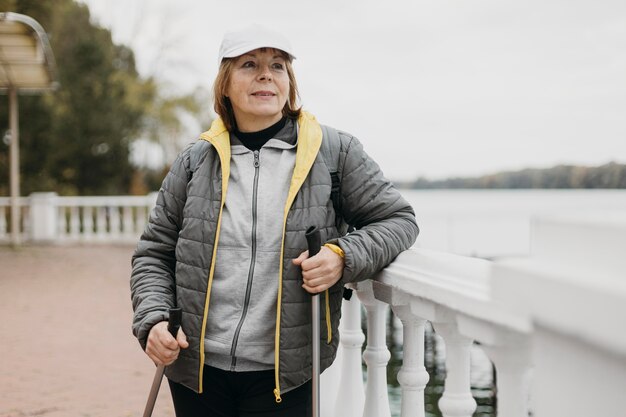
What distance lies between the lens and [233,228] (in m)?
2.17

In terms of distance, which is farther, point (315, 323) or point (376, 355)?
point (376, 355)

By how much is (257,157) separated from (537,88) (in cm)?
4807

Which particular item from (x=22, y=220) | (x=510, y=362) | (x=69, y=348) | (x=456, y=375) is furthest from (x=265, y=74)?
(x=22, y=220)

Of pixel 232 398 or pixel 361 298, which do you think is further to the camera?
pixel 361 298

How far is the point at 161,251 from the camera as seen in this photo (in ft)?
7.62

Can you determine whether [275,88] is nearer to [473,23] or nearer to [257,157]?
[257,157]

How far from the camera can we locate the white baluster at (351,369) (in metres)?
2.76

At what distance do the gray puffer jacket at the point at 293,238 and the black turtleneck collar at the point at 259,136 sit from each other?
0.06 meters

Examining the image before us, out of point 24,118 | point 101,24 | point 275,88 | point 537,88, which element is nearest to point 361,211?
point 275,88

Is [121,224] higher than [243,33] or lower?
lower

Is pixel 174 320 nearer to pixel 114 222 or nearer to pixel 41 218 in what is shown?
pixel 41 218

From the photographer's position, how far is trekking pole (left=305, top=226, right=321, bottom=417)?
6.64 feet

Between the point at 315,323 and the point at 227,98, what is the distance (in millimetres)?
775

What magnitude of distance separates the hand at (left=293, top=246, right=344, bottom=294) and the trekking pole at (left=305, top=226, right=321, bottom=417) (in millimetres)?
25
